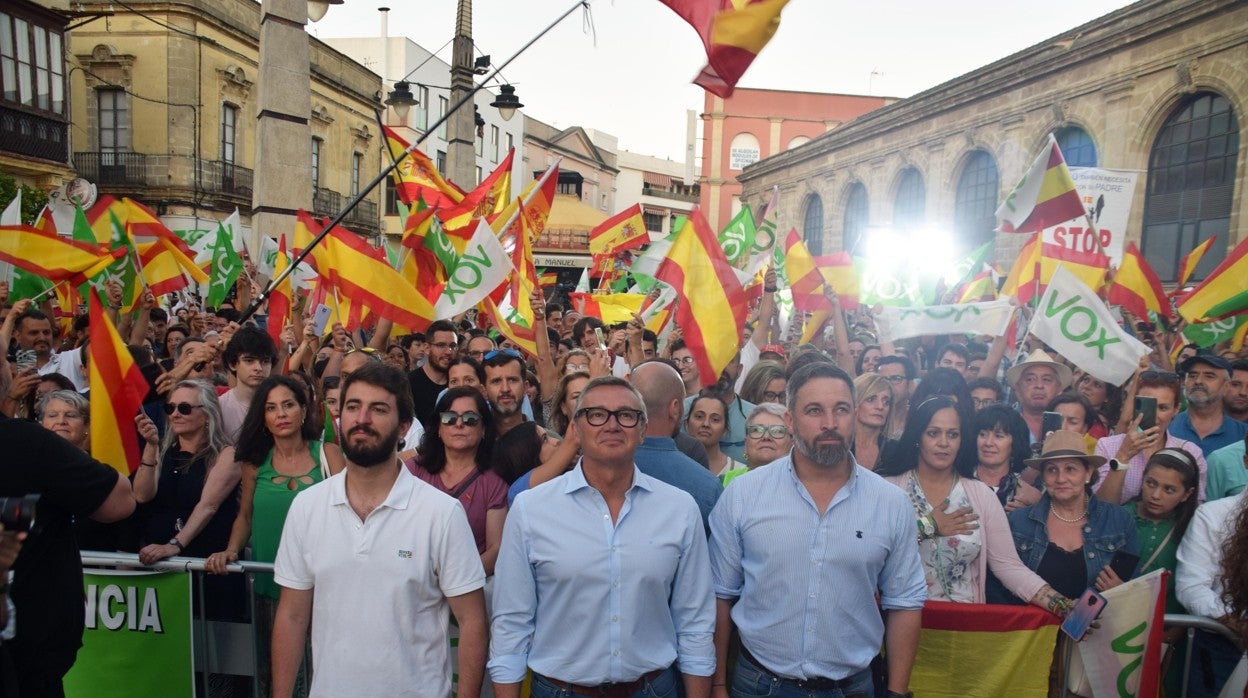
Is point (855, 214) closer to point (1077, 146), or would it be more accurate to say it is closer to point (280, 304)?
point (1077, 146)

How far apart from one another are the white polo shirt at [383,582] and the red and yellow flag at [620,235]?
36.9 ft

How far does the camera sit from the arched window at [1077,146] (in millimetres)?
18641

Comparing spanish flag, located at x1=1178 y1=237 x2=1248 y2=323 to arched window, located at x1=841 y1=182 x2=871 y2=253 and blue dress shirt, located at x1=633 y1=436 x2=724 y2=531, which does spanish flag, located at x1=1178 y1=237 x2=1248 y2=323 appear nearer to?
blue dress shirt, located at x1=633 y1=436 x2=724 y2=531

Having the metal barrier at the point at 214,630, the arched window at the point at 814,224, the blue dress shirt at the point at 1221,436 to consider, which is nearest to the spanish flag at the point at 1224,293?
the blue dress shirt at the point at 1221,436

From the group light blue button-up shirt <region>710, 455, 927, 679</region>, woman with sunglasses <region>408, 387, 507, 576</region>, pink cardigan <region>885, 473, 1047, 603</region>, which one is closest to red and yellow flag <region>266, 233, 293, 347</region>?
woman with sunglasses <region>408, 387, 507, 576</region>

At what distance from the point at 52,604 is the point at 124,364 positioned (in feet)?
6.43

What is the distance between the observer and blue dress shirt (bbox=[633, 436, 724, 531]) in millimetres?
3117

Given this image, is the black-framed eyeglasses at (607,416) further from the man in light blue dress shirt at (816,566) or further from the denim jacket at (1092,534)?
the denim jacket at (1092,534)

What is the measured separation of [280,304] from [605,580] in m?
5.71

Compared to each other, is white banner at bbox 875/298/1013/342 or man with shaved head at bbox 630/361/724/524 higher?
white banner at bbox 875/298/1013/342

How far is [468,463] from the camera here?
368 centimetres

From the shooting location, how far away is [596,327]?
382 inches

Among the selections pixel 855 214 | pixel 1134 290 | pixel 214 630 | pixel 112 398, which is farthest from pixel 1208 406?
pixel 855 214

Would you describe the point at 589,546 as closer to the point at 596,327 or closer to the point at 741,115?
the point at 596,327
